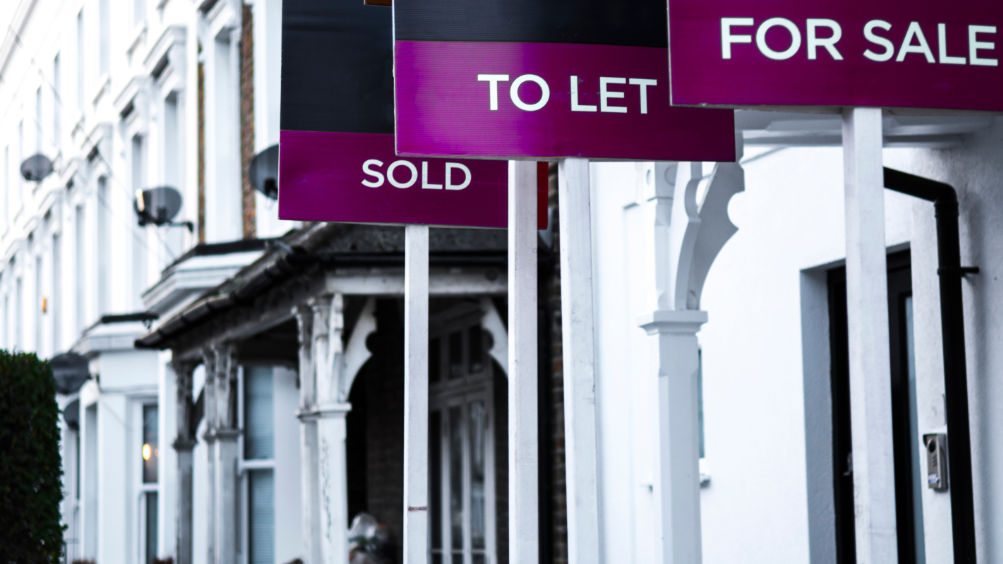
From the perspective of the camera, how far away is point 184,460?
16234 mm

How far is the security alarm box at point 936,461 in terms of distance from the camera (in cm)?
725

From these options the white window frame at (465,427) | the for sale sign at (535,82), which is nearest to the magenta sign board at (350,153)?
the for sale sign at (535,82)

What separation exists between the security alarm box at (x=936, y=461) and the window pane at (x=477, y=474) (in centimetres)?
776

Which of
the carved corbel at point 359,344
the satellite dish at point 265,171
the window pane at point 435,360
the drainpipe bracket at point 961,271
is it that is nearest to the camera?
the drainpipe bracket at point 961,271

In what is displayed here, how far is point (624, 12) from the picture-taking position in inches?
218

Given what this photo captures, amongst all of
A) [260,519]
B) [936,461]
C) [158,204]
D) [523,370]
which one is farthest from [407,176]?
[158,204]

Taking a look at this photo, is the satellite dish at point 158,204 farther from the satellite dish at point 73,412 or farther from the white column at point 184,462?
the satellite dish at point 73,412

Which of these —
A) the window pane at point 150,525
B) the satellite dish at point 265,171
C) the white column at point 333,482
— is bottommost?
the window pane at point 150,525

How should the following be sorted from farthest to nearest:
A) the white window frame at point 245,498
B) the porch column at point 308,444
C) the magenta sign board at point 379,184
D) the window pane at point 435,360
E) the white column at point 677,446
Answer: the window pane at point 435,360, the white window frame at point 245,498, the porch column at point 308,444, the white column at point 677,446, the magenta sign board at point 379,184

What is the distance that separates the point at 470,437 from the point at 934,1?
1067 centimetres

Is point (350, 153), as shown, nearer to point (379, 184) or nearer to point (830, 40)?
point (379, 184)

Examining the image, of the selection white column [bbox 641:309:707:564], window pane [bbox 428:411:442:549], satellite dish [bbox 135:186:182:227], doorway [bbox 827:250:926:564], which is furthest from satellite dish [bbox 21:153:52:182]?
white column [bbox 641:309:707:564]

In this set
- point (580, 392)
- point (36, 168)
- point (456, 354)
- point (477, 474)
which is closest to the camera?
point (580, 392)

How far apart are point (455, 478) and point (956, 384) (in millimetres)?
9155
